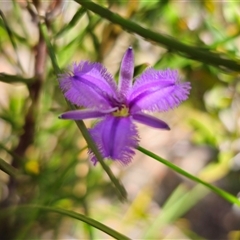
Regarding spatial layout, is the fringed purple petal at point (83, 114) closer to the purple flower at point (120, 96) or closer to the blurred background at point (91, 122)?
the purple flower at point (120, 96)

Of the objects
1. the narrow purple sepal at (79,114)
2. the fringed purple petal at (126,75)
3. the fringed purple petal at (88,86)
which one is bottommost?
the narrow purple sepal at (79,114)

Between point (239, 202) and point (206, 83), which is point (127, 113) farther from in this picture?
point (206, 83)

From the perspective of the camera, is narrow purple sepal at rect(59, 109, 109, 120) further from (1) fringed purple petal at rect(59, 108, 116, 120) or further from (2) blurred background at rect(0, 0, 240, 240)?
(2) blurred background at rect(0, 0, 240, 240)

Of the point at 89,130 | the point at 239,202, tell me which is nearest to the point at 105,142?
the point at 89,130

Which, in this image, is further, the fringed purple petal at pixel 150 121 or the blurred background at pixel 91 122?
the blurred background at pixel 91 122

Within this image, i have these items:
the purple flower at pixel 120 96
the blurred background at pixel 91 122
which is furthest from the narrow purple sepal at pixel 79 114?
the blurred background at pixel 91 122

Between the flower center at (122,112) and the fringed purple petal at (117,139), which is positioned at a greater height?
the flower center at (122,112)

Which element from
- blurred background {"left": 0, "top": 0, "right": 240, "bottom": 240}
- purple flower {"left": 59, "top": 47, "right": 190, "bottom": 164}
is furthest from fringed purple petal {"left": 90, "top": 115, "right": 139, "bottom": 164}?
blurred background {"left": 0, "top": 0, "right": 240, "bottom": 240}

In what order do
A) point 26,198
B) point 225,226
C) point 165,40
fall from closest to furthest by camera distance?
1. point 165,40
2. point 26,198
3. point 225,226
